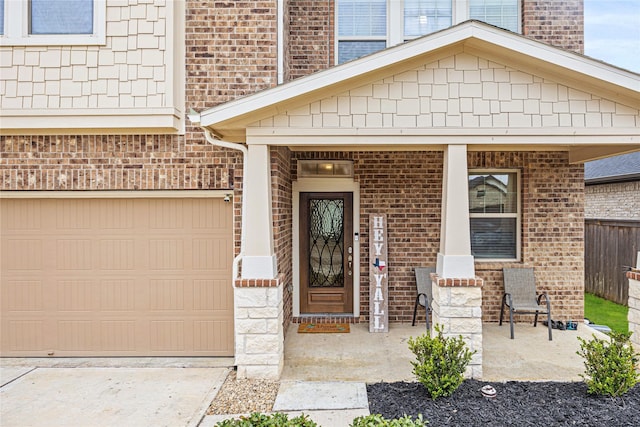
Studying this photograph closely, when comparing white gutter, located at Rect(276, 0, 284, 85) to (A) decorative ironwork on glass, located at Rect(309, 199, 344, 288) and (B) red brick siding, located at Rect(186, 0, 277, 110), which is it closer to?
(B) red brick siding, located at Rect(186, 0, 277, 110)

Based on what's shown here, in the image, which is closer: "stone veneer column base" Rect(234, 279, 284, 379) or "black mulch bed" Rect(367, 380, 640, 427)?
"black mulch bed" Rect(367, 380, 640, 427)

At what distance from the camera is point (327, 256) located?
7.12 metres

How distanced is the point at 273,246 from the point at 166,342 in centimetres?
218

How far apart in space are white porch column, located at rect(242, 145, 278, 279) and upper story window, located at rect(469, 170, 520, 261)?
12.9ft

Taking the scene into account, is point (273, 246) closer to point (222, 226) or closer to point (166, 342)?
point (222, 226)

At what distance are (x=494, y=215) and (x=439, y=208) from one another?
3.26 ft

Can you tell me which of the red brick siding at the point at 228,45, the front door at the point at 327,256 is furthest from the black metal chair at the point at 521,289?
the red brick siding at the point at 228,45

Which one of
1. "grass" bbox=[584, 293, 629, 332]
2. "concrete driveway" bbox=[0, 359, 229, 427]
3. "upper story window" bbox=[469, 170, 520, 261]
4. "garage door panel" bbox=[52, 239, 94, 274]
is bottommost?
"concrete driveway" bbox=[0, 359, 229, 427]

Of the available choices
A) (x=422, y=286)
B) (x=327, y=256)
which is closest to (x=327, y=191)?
(x=327, y=256)

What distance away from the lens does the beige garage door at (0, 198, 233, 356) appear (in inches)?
227

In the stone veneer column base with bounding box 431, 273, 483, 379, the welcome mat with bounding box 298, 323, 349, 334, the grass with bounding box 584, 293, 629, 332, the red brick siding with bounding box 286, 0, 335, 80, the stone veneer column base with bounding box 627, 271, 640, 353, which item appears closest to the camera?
the stone veneer column base with bounding box 431, 273, 483, 379

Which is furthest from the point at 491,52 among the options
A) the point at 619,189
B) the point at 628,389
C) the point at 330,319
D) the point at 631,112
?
the point at 619,189

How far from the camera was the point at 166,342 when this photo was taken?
582 cm

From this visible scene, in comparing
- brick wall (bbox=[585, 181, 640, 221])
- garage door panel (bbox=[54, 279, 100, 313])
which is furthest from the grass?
garage door panel (bbox=[54, 279, 100, 313])
